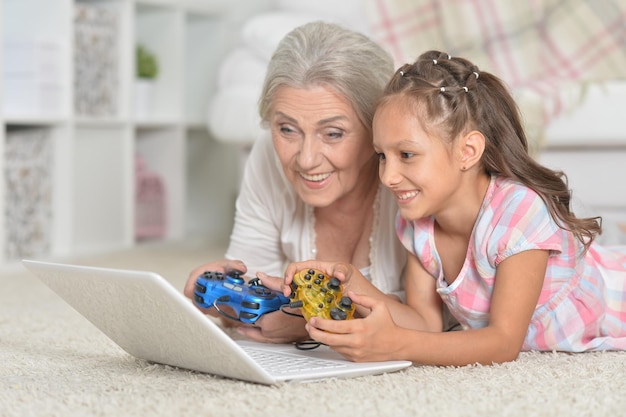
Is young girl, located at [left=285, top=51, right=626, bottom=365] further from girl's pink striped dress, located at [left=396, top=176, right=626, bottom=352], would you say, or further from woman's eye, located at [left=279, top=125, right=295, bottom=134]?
woman's eye, located at [left=279, top=125, right=295, bottom=134]

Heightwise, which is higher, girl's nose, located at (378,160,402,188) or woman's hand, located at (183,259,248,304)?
girl's nose, located at (378,160,402,188)

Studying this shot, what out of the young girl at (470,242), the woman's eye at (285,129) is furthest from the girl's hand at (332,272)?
the woman's eye at (285,129)

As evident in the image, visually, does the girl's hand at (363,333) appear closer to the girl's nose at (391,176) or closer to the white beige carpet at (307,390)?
the white beige carpet at (307,390)

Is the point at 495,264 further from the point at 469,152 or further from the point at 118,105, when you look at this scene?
the point at 118,105

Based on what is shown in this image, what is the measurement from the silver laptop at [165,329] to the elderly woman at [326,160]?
0.63 feet

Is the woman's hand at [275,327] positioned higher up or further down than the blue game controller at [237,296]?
further down

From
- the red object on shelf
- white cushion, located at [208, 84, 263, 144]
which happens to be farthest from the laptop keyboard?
the red object on shelf

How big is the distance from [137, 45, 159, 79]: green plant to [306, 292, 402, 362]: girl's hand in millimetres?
2097

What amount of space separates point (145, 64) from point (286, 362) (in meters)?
2.07

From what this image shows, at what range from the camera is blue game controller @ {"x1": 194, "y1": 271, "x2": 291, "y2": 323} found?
1.28 metres

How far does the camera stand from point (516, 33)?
266cm

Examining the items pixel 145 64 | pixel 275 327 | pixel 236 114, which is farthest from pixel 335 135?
A: pixel 145 64

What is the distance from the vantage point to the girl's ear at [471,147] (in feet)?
4.09

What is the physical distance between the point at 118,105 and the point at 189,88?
523 millimetres
